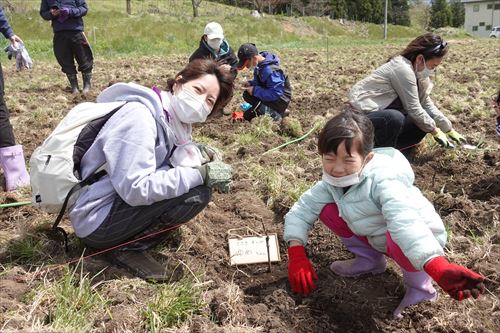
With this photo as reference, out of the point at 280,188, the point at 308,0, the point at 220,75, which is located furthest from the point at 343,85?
the point at 308,0

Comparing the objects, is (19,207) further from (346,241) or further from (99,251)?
(346,241)

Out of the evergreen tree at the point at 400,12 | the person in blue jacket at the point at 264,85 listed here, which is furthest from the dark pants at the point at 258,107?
the evergreen tree at the point at 400,12

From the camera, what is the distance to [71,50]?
7.15 metres

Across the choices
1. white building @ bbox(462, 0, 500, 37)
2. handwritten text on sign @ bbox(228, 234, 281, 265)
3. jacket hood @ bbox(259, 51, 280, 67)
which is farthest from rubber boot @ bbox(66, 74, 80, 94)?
white building @ bbox(462, 0, 500, 37)

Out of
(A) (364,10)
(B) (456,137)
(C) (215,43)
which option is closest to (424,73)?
(B) (456,137)

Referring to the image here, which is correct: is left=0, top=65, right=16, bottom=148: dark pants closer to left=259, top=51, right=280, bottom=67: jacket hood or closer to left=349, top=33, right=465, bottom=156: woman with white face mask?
left=349, top=33, right=465, bottom=156: woman with white face mask

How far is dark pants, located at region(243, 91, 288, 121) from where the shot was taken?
5.73 metres

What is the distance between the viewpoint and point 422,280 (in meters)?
2.16

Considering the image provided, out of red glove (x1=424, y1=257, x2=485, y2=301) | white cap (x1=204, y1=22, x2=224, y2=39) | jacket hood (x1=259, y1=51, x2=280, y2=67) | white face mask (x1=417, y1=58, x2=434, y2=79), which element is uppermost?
white cap (x1=204, y1=22, x2=224, y2=39)

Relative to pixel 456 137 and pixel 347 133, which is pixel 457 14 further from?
pixel 347 133

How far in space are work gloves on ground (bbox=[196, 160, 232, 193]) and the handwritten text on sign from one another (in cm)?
43

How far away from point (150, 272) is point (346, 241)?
1047 millimetres

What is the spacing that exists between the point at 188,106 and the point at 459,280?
148 centimetres

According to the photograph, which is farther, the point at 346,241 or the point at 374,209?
the point at 346,241
